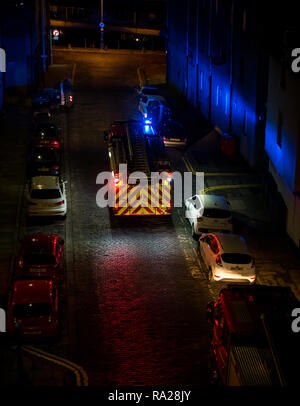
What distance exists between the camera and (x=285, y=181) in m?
32.8

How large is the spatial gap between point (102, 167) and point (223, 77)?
1124 cm

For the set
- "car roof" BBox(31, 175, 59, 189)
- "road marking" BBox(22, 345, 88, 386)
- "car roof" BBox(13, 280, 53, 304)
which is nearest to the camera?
"road marking" BBox(22, 345, 88, 386)

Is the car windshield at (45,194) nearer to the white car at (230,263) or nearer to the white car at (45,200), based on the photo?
the white car at (45,200)

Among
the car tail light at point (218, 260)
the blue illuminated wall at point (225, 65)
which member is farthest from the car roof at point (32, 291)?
the blue illuminated wall at point (225, 65)

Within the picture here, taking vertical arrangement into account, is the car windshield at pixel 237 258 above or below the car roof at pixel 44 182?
below

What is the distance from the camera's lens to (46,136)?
4234cm

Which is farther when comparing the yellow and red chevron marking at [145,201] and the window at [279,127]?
the window at [279,127]

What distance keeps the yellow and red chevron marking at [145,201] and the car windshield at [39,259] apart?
22.0 feet

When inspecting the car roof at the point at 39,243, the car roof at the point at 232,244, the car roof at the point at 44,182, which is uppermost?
the car roof at the point at 44,182

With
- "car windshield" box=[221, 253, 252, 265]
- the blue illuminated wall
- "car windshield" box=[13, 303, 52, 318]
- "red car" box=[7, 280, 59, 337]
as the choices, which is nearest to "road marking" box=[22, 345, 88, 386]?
"red car" box=[7, 280, 59, 337]

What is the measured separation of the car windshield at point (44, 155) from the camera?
126ft

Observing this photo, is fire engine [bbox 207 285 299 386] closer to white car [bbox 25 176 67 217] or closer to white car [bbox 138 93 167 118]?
white car [bbox 25 176 67 217]

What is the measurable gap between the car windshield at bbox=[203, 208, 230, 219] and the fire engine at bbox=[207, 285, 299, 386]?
10.1 metres

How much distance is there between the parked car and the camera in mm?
43844
